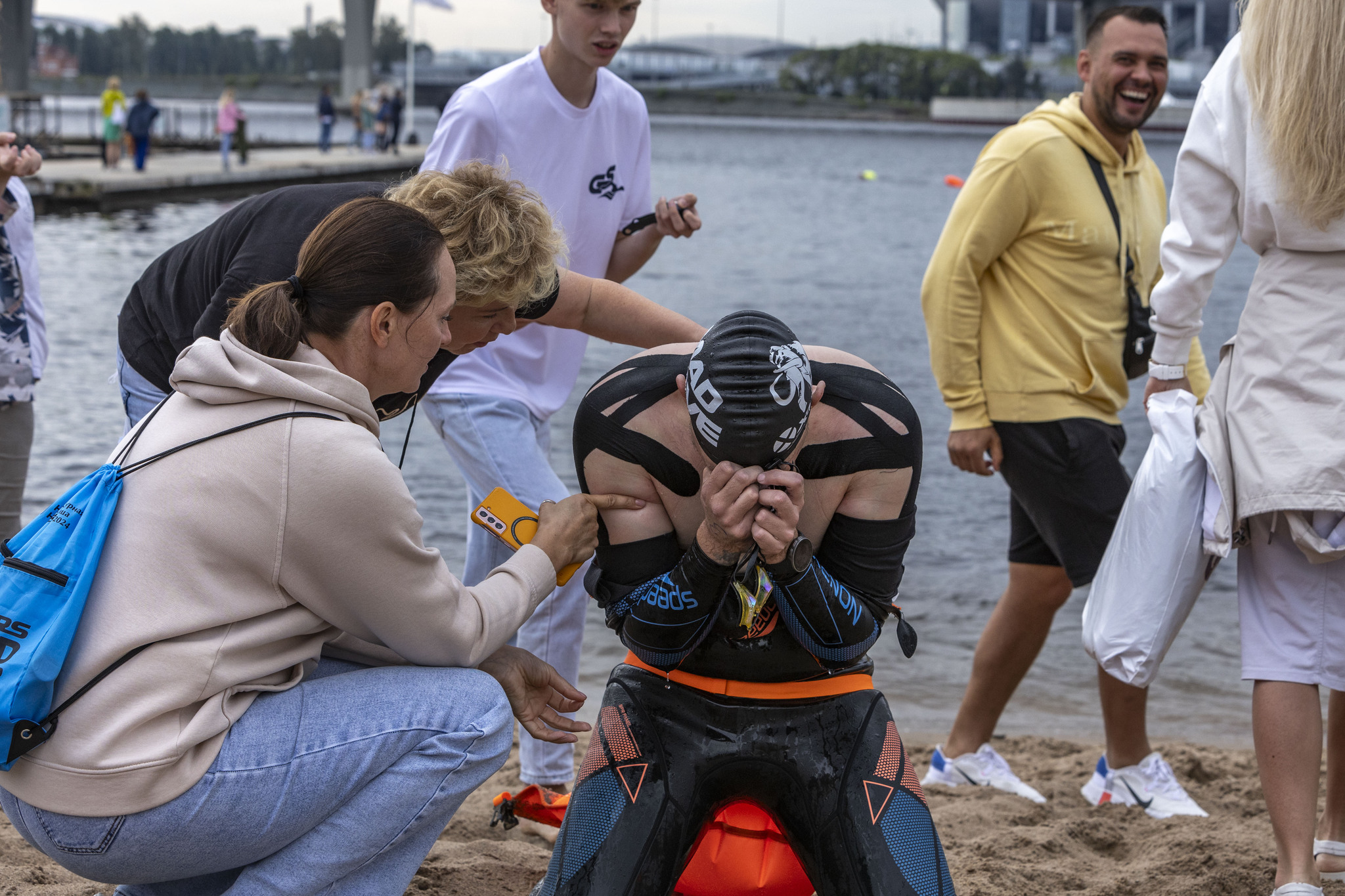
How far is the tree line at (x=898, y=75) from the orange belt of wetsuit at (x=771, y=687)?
129812mm

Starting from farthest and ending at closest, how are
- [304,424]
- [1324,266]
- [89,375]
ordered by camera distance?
[89,375] → [1324,266] → [304,424]

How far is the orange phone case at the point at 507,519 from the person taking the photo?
286 centimetres

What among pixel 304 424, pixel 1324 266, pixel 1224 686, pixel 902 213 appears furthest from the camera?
pixel 902 213

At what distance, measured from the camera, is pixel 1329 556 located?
2.95 meters

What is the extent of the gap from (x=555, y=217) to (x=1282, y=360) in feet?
6.31

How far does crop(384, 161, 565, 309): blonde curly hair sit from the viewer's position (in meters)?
2.74

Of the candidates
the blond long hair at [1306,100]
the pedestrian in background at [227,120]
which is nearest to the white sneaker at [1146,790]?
the blond long hair at [1306,100]

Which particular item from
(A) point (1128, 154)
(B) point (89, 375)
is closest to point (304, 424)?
(A) point (1128, 154)

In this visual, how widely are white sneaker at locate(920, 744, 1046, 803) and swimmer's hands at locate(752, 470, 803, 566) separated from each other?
2.31m

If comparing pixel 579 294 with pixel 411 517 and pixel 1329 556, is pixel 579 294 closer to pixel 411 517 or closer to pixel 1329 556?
pixel 411 517

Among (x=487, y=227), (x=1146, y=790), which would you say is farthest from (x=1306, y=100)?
(x=1146, y=790)

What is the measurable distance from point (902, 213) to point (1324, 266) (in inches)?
1516

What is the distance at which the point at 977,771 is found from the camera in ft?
14.2

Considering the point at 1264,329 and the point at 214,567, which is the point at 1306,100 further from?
the point at 214,567
